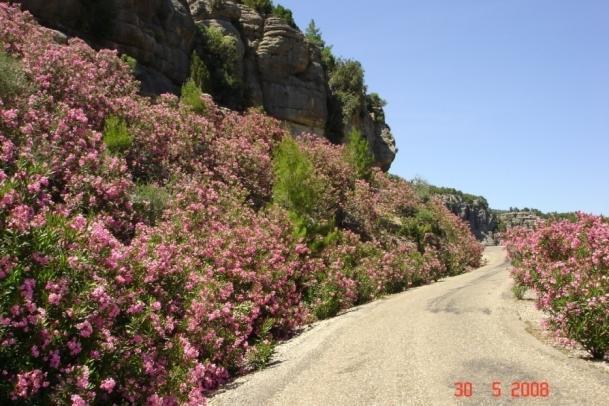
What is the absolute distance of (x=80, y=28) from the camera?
26312mm

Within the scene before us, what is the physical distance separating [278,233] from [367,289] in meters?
5.30

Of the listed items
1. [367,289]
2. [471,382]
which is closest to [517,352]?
[471,382]

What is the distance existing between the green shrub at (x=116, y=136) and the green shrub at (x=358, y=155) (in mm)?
17149

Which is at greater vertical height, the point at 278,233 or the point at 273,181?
the point at 273,181

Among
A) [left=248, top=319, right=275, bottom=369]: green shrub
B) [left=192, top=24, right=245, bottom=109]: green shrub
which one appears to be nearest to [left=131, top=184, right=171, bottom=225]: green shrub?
[left=248, top=319, right=275, bottom=369]: green shrub

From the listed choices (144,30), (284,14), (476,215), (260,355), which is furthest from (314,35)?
(476,215)

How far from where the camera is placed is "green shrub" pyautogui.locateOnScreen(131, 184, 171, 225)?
13828 mm

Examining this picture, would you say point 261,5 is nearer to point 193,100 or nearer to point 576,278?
point 193,100

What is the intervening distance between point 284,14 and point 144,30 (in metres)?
19.2

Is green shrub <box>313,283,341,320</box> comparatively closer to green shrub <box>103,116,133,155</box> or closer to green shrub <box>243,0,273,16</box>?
green shrub <box>103,116,133,155</box>

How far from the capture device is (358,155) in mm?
33000

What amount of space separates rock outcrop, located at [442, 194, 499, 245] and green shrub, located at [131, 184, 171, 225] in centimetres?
15210

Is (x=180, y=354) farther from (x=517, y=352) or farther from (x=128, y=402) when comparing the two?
(x=517, y=352)
